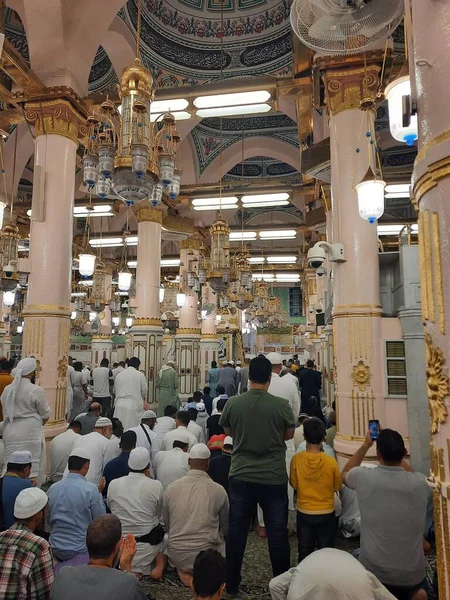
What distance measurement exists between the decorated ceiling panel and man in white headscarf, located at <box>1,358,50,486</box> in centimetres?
739

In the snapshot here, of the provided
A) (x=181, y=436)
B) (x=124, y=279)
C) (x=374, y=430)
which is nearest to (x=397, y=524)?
(x=374, y=430)

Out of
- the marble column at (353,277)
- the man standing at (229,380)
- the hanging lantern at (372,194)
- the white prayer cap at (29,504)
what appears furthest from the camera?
the man standing at (229,380)

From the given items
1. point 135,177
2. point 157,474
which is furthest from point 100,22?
point 157,474

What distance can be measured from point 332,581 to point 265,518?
117 cm

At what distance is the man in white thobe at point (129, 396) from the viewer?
5.68 metres

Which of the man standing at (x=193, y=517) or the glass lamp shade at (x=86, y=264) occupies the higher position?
the glass lamp shade at (x=86, y=264)

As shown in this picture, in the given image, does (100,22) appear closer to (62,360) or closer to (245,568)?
(62,360)

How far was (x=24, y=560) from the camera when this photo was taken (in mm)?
1790

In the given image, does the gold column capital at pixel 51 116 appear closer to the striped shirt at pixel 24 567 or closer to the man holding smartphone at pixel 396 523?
the striped shirt at pixel 24 567

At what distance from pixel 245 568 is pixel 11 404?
2.27 m

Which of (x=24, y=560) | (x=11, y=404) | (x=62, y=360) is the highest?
(x=62, y=360)

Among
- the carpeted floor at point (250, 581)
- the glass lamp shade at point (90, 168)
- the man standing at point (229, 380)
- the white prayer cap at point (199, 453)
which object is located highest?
the glass lamp shade at point (90, 168)

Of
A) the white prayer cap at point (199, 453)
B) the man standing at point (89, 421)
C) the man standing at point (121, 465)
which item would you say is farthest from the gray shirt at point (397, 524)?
the man standing at point (89, 421)

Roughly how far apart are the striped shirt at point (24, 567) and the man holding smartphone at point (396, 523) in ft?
4.64
